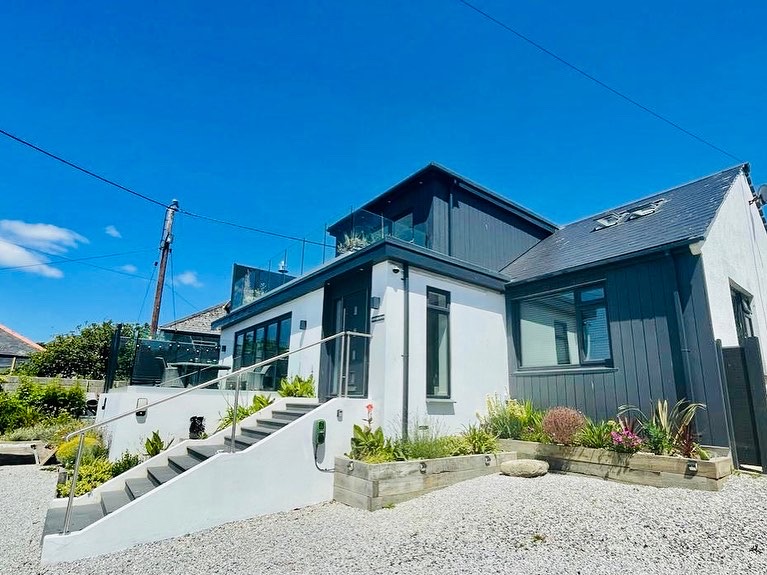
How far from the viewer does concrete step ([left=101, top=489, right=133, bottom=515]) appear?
5.14 metres

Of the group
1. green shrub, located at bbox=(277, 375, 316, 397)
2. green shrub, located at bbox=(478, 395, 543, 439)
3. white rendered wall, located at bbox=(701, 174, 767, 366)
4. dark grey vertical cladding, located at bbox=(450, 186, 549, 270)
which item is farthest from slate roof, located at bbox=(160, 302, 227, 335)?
white rendered wall, located at bbox=(701, 174, 767, 366)

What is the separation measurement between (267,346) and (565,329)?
7.24 metres

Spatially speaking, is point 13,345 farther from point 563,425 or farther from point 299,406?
point 563,425

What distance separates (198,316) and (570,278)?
18.3 m

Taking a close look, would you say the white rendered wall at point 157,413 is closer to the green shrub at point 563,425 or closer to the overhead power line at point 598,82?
the green shrub at point 563,425

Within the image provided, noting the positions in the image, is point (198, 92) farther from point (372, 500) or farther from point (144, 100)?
point (372, 500)

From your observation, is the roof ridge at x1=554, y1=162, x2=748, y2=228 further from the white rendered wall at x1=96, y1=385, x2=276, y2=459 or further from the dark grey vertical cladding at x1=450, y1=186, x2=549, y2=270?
the white rendered wall at x1=96, y1=385, x2=276, y2=459

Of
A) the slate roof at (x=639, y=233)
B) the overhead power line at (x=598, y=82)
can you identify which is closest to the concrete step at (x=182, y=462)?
the slate roof at (x=639, y=233)

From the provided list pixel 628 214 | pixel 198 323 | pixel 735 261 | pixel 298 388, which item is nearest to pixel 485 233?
pixel 628 214

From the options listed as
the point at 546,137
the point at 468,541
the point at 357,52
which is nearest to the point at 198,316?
the point at 357,52

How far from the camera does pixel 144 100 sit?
32.3 ft

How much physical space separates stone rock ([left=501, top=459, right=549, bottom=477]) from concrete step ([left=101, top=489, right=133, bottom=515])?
5233 millimetres

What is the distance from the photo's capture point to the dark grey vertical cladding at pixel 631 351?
6.68 m

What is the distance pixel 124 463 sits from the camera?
22.1 ft
